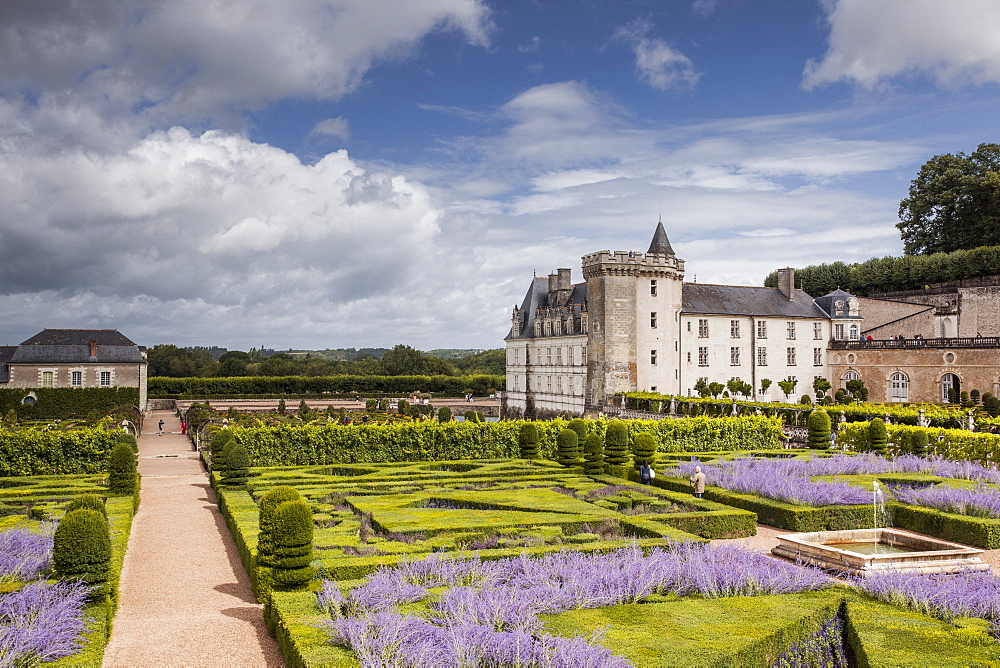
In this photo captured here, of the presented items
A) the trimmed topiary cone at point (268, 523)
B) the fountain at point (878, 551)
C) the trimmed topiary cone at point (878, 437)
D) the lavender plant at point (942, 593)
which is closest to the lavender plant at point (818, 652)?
the lavender plant at point (942, 593)

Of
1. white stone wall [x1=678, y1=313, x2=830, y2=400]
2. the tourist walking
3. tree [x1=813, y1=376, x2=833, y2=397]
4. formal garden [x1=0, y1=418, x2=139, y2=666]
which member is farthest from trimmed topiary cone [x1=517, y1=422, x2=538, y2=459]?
tree [x1=813, y1=376, x2=833, y2=397]

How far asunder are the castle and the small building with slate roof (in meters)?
24.8

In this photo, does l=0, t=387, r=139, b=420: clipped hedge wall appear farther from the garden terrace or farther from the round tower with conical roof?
the garden terrace

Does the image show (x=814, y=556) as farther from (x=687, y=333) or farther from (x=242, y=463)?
(x=687, y=333)

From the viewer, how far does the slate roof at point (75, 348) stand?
4609 centimetres

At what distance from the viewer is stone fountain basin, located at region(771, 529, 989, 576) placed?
1149cm

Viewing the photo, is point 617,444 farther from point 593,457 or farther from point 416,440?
point 416,440

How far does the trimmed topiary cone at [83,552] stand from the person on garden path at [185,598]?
744mm

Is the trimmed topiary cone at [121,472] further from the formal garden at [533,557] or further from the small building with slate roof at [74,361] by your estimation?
the small building with slate roof at [74,361]

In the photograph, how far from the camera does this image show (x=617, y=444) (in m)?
21.4

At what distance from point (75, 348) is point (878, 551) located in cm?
4715

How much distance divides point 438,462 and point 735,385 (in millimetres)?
23857

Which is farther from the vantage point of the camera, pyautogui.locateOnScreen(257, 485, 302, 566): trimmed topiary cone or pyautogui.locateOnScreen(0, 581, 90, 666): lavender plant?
pyautogui.locateOnScreen(257, 485, 302, 566): trimmed topiary cone

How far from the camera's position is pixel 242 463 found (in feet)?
62.9
